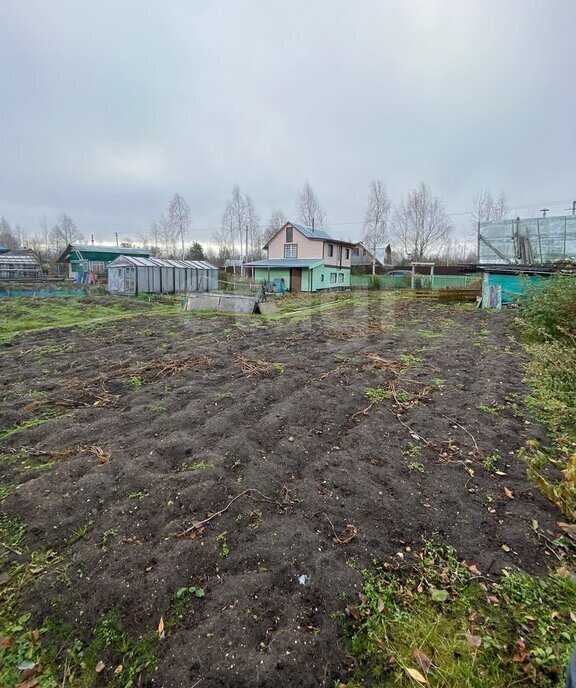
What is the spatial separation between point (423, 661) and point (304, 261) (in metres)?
26.8

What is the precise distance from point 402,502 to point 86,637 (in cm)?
234

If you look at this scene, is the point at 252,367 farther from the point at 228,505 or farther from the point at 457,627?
the point at 457,627

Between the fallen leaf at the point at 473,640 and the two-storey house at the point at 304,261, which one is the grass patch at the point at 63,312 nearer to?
the fallen leaf at the point at 473,640

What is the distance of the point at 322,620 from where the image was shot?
78.7 inches

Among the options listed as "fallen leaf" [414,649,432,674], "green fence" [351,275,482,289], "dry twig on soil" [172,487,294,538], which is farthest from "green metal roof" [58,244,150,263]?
"fallen leaf" [414,649,432,674]

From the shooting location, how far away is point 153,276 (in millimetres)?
22719

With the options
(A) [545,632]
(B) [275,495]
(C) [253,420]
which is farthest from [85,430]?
(A) [545,632]

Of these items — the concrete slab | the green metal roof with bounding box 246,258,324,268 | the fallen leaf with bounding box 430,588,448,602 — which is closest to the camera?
the fallen leaf with bounding box 430,588,448,602

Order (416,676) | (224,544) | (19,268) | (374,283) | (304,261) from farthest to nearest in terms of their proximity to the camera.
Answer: (374,283), (19,268), (304,261), (224,544), (416,676)

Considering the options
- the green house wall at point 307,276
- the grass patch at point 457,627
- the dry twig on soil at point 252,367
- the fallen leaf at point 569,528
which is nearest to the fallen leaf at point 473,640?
the grass patch at point 457,627

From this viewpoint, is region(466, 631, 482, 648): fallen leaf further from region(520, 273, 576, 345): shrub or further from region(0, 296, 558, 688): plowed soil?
region(520, 273, 576, 345): shrub

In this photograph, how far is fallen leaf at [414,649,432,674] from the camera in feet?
5.84

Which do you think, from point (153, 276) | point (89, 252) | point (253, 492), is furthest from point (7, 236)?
point (253, 492)

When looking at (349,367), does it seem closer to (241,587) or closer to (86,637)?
(241,587)
